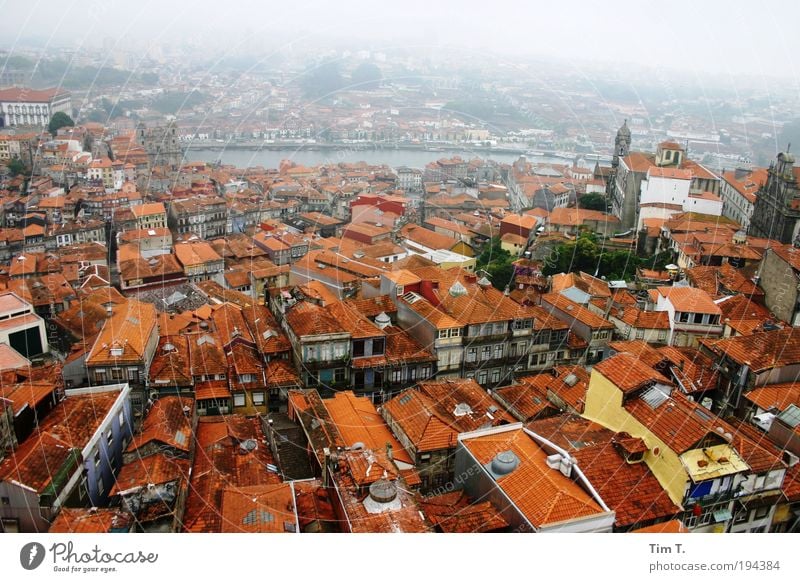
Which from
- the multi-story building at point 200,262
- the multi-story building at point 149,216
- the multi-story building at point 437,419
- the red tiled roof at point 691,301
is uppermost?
the red tiled roof at point 691,301

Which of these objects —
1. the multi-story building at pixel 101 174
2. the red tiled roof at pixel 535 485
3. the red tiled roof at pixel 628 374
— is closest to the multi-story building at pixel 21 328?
the red tiled roof at pixel 535 485

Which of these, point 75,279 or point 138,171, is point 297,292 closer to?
point 75,279

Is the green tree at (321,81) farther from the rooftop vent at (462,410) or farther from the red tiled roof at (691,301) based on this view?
the rooftop vent at (462,410)

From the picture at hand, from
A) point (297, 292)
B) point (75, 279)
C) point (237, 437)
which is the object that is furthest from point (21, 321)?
point (75, 279)

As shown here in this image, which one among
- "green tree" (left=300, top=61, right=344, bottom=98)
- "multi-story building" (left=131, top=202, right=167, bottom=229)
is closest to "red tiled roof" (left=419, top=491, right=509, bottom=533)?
"multi-story building" (left=131, top=202, right=167, bottom=229)

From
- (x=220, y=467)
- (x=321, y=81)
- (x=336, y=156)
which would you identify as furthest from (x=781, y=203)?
(x=336, y=156)

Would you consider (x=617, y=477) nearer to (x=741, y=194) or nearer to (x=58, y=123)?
(x=741, y=194)
